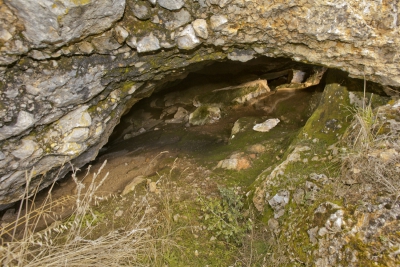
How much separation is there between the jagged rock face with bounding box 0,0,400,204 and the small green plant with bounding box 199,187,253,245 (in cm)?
146

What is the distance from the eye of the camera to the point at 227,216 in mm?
2859

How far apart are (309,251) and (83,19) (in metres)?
2.43

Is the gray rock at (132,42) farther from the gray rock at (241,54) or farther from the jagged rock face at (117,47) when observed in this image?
the gray rock at (241,54)

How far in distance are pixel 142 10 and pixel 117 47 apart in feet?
1.37

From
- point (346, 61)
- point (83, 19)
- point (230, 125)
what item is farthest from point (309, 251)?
point (230, 125)

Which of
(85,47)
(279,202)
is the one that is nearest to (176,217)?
→ (279,202)

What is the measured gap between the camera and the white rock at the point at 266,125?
4270 mm

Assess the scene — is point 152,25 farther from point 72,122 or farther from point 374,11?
point 374,11

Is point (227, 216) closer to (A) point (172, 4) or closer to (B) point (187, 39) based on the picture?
(B) point (187, 39)

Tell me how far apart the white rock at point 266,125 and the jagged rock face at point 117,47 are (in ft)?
4.65

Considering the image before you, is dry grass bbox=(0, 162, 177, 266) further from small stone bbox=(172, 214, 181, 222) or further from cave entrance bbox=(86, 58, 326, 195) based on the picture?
cave entrance bbox=(86, 58, 326, 195)

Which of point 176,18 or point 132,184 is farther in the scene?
point 132,184

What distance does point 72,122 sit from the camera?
9.67 ft

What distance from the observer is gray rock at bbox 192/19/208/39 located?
8.75 ft
